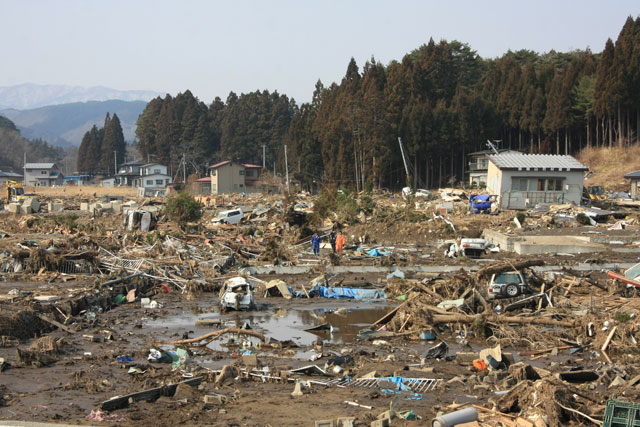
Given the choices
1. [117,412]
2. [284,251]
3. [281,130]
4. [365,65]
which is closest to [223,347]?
[117,412]

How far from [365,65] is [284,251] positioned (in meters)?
48.4

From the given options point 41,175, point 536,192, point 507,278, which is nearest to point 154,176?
point 41,175

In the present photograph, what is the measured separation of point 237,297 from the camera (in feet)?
55.8

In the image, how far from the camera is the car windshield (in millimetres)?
15906

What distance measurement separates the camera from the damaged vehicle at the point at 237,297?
669 inches

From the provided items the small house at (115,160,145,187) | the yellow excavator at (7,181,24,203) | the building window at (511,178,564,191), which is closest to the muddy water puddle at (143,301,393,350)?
the building window at (511,178,564,191)

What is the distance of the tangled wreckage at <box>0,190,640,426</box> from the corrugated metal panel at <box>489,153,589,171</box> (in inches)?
345

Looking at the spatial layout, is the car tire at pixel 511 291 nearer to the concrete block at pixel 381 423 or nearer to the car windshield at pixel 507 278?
the car windshield at pixel 507 278

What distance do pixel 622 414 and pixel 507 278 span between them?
9075 mm

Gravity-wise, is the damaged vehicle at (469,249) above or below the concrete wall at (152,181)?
below

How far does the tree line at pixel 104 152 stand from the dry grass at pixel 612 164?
2709 inches

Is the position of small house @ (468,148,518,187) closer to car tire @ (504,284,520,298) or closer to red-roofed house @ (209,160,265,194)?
red-roofed house @ (209,160,265,194)

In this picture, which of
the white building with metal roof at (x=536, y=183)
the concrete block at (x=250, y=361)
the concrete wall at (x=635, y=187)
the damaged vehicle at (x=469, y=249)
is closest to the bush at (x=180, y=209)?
the damaged vehicle at (x=469, y=249)

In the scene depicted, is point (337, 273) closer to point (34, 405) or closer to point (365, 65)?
point (34, 405)
